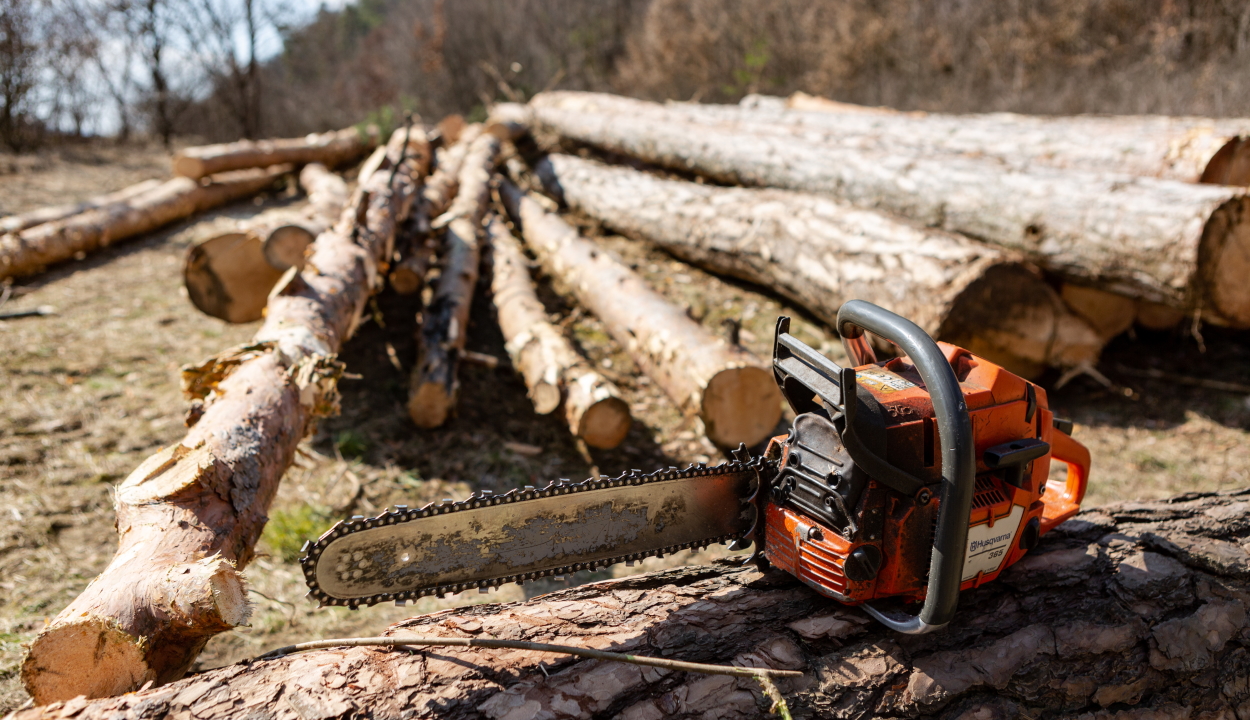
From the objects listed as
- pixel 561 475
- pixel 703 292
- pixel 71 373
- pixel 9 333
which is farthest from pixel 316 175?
pixel 561 475

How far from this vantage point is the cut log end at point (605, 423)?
344cm

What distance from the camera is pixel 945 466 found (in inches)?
56.1

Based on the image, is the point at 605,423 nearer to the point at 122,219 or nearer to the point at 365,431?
the point at 365,431

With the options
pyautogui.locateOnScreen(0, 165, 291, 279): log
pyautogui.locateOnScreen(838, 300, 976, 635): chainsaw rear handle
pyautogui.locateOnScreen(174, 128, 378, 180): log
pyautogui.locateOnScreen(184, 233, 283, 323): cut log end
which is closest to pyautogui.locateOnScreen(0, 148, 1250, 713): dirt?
pyautogui.locateOnScreen(184, 233, 283, 323): cut log end

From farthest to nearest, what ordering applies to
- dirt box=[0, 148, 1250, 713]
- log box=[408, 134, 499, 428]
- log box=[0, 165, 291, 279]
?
log box=[0, 165, 291, 279] → log box=[408, 134, 499, 428] → dirt box=[0, 148, 1250, 713]

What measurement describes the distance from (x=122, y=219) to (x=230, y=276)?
3.97 metres

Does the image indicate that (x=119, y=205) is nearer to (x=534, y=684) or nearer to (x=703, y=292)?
(x=703, y=292)

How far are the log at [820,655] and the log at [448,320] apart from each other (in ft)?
7.26

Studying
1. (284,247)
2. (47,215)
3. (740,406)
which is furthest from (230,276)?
(47,215)

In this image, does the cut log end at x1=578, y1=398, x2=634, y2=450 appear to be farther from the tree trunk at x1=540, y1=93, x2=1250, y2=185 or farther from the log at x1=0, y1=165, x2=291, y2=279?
the log at x1=0, y1=165, x2=291, y2=279

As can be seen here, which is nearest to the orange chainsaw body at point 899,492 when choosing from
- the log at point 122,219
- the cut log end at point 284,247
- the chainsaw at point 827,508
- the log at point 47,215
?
the chainsaw at point 827,508

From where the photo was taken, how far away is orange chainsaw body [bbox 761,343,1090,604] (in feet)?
5.07

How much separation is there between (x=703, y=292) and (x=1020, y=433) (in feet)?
12.3

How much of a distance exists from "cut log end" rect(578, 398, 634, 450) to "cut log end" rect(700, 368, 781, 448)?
0.39m
